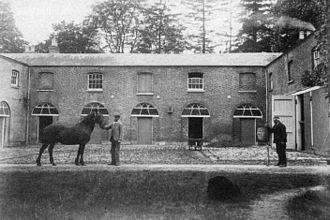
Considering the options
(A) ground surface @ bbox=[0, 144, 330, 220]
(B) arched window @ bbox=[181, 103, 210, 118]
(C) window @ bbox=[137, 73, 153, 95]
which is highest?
(C) window @ bbox=[137, 73, 153, 95]

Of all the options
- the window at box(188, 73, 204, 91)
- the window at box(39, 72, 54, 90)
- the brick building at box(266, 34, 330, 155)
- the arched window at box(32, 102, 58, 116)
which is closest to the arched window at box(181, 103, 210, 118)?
the window at box(188, 73, 204, 91)

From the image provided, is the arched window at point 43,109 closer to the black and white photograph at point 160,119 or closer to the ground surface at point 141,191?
the black and white photograph at point 160,119

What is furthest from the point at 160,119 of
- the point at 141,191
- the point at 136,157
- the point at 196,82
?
the point at 141,191

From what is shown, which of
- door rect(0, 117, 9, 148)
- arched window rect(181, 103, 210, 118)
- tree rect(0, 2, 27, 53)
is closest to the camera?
tree rect(0, 2, 27, 53)

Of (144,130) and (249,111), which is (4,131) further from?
(249,111)

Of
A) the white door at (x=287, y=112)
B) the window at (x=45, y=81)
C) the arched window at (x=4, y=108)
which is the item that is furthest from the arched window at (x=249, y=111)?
the arched window at (x=4, y=108)

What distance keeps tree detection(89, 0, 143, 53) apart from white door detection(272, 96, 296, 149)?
18.7 ft

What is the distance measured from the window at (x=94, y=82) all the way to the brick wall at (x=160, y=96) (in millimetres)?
213

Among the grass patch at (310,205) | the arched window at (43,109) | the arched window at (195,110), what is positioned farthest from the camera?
the arched window at (195,110)

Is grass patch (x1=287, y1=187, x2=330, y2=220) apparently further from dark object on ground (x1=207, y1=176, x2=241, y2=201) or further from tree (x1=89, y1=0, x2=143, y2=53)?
tree (x1=89, y1=0, x2=143, y2=53)

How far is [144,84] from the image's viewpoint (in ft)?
52.1

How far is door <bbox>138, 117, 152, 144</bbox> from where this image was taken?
1321 centimetres

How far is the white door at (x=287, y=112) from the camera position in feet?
33.3

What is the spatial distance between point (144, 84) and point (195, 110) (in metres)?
4.27
